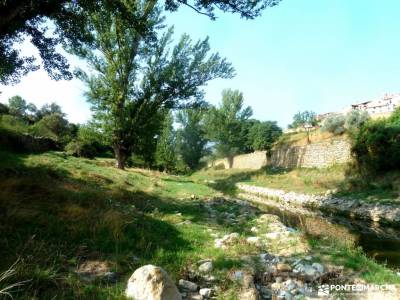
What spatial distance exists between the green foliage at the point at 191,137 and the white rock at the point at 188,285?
5774 cm

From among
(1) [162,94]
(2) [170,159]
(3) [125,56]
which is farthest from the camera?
(2) [170,159]

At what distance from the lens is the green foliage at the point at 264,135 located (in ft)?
182

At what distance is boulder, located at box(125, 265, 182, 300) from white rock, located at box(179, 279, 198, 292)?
2.39 ft

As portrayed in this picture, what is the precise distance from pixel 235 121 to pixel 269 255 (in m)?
59.8

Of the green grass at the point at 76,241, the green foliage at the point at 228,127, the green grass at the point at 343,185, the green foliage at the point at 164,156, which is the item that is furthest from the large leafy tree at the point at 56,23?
the green foliage at the point at 228,127

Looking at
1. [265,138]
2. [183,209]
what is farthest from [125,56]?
[265,138]

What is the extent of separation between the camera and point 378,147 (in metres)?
21.8

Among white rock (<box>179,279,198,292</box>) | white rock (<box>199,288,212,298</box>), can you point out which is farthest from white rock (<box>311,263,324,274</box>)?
white rock (<box>179,279,198,292</box>)

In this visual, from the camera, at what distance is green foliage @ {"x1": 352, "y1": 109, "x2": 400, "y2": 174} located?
2089 cm

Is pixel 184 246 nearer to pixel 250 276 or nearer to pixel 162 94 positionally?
pixel 250 276

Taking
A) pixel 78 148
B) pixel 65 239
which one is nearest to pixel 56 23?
pixel 65 239

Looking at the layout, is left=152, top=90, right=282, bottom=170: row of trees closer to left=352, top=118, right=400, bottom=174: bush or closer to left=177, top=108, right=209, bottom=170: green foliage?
left=177, top=108, right=209, bottom=170: green foliage

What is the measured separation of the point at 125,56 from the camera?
80.0 feet

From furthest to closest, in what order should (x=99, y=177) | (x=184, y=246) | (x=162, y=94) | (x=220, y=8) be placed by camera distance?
1. (x=162, y=94)
2. (x=99, y=177)
3. (x=220, y=8)
4. (x=184, y=246)
